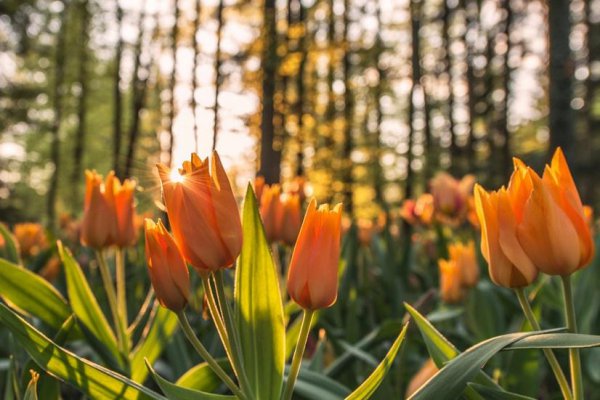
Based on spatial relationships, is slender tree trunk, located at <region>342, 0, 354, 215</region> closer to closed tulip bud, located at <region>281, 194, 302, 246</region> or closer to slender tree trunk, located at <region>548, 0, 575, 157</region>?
slender tree trunk, located at <region>548, 0, 575, 157</region>

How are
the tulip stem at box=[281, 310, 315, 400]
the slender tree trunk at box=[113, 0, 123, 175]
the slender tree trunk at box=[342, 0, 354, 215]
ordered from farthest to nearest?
1. the slender tree trunk at box=[113, 0, 123, 175]
2. the slender tree trunk at box=[342, 0, 354, 215]
3. the tulip stem at box=[281, 310, 315, 400]

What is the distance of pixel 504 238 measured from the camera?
3.07 feet

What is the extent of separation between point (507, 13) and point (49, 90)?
1277 centimetres

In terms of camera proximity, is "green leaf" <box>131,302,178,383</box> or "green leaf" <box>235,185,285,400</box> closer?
"green leaf" <box>235,185,285,400</box>

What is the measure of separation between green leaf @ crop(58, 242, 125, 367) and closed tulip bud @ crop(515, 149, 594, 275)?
0.90 m

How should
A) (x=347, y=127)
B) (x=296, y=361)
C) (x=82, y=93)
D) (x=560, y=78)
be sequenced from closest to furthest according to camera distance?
(x=296, y=361)
(x=560, y=78)
(x=347, y=127)
(x=82, y=93)

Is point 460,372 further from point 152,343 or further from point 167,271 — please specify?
point 152,343

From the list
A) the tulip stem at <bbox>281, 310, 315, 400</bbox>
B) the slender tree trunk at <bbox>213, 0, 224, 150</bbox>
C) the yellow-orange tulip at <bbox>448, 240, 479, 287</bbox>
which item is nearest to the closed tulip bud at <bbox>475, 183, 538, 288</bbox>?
the tulip stem at <bbox>281, 310, 315, 400</bbox>

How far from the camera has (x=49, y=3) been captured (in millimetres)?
19422

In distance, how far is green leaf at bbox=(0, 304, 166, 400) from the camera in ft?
2.86

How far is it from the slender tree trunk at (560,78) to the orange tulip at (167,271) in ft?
16.0

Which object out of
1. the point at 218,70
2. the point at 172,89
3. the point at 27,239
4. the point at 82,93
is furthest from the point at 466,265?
the point at 82,93

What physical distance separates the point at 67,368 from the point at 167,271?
18cm

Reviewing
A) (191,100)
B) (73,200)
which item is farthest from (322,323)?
(73,200)
